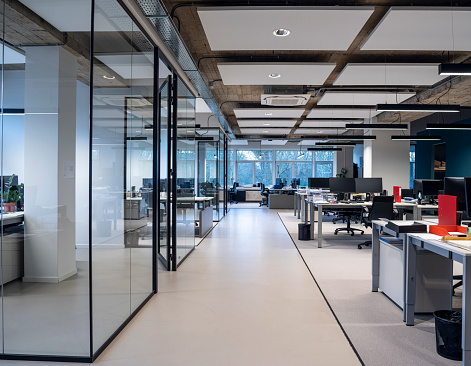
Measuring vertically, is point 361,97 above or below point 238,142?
below

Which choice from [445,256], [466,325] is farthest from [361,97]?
[466,325]

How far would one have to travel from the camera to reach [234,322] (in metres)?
4.01

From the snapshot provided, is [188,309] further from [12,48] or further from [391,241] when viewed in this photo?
[12,48]

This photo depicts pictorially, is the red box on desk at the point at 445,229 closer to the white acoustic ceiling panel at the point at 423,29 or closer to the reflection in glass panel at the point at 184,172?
the white acoustic ceiling panel at the point at 423,29

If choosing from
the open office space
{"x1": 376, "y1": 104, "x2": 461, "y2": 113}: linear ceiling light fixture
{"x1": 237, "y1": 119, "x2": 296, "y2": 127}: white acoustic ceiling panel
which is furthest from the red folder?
{"x1": 237, "y1": 119, "x2": 296, "y2": 127}: white acoustic ceiling panel

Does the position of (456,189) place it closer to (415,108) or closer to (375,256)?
(375,256)

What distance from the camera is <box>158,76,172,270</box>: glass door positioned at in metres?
5.71

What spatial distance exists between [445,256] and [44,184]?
3264 millimetres

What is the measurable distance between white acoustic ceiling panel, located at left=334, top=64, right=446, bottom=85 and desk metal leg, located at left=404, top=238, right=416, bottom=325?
419 cm

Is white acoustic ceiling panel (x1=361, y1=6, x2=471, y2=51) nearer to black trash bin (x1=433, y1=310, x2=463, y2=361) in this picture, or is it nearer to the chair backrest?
the chair backrest

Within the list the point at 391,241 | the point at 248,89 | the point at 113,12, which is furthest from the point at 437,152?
the point at 113,12

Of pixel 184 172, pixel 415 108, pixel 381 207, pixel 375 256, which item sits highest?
pixel 415 108

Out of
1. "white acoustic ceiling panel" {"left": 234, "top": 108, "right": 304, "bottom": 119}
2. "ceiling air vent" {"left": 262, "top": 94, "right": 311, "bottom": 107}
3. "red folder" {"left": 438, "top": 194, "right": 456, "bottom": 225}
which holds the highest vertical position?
"white acoustic ceiling panel" {"left": 234, "top": 108, "right": 304, "bottom": 119}

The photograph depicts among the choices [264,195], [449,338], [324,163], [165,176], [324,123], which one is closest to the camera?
[449,338]
